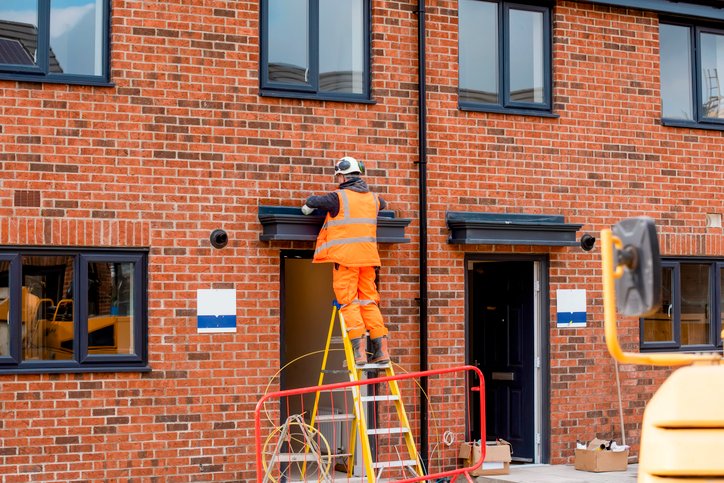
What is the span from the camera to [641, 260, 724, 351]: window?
13.7m

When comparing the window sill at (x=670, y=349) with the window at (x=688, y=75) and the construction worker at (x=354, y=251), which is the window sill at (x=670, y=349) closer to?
the window at (x=688, y=75)

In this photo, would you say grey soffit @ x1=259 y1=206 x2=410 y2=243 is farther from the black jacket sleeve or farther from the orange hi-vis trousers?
the orange hi-vis trousers

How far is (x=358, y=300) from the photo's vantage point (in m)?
10.9

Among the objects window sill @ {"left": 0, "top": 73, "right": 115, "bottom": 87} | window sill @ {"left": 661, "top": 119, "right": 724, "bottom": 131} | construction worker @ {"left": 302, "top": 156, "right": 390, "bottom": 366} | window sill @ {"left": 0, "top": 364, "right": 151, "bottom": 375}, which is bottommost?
window sill @ {"left": 0, "top": 364, "right": 151, "bottom": 375}

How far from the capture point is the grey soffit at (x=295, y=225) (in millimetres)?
11039

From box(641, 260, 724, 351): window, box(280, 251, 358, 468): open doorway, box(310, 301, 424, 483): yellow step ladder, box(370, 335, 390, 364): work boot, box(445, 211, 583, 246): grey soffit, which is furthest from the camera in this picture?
box(641, 260, 724, 351): window

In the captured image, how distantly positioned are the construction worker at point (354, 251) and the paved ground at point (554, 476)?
84.0 inches

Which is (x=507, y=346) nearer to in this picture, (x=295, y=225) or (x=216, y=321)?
(x=295, y=225)

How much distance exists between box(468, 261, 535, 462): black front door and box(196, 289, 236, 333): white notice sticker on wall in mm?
3568

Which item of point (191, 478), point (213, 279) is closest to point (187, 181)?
point (213, 279)

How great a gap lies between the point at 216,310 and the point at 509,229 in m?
3.35

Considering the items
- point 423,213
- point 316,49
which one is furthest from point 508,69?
point 316,49

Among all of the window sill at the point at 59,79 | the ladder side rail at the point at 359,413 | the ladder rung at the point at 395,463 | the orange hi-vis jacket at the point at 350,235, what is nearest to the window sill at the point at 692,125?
the orange hi-vis jacket at the point at 350,235

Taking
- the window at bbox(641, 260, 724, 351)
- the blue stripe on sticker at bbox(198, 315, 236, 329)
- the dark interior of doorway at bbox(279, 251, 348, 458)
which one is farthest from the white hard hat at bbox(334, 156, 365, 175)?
the window at bbox(641, 260, 724, 351)
